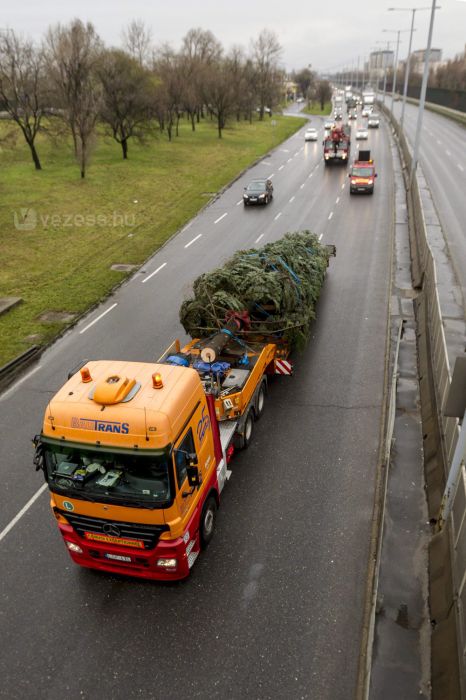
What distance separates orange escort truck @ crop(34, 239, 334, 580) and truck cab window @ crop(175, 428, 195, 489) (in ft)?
0.05

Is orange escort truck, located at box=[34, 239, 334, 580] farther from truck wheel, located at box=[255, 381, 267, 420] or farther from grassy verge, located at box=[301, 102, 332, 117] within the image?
grassy verge, located at box=[301, 102, 332, 117]

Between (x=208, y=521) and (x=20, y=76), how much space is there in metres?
43.6

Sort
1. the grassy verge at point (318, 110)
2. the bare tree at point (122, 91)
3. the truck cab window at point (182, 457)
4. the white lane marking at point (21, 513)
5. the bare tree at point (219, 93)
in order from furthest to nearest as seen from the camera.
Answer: the grassy verge at point (318, 110) < the bare tree at point (219, 93) < the bare tree at point (122, 91) < the white lane marking at point (21, 513) < the truck cab window at point (182, 457)

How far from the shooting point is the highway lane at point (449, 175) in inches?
940

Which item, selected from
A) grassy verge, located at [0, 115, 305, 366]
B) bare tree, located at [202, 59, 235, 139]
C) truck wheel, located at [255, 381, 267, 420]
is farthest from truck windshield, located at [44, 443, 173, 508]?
bare tree, located at [202, 59, 235, 139]

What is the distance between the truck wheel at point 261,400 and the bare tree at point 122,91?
3909 cm

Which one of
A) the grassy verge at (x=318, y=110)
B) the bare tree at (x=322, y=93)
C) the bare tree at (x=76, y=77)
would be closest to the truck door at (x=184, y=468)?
the bare tree at (x=76, y=77)

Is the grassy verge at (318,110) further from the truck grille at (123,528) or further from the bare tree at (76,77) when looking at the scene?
the truck grille at (123,528)

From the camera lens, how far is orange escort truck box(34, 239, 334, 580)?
274 inches

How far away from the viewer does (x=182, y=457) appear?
7.25 metres

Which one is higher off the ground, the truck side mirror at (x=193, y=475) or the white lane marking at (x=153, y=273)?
the truck side mirror at (x=193, y=475)

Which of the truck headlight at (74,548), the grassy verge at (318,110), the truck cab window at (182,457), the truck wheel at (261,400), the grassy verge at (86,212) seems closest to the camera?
the truck cab window at (182,457)

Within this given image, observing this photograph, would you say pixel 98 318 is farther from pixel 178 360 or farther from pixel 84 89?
pixel 84 89

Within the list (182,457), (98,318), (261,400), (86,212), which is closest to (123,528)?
(182,457)
